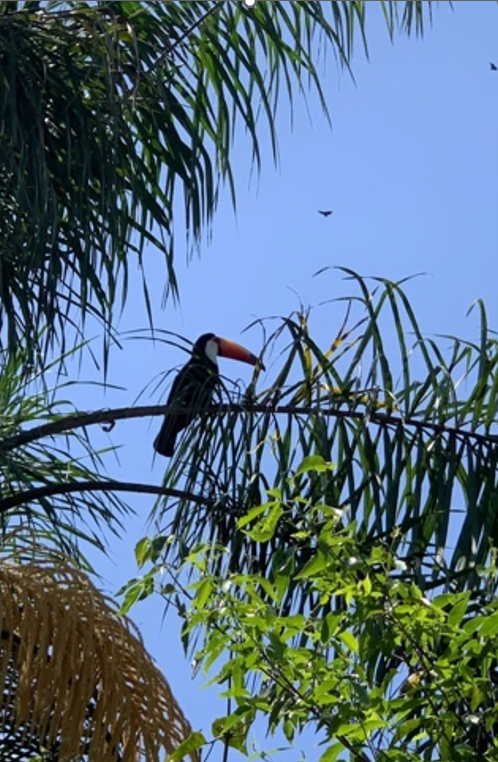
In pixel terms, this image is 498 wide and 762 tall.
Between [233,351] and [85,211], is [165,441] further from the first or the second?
[233,351]

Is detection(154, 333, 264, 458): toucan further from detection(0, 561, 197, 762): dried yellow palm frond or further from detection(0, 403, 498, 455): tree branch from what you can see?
detection(0, 561, 197, 762): dried yellow palm frond

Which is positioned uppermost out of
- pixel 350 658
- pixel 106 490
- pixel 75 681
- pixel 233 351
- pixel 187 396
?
pixel 233 351

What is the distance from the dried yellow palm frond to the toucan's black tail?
0.82 m

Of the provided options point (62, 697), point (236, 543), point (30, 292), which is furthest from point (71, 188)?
point (62, 697)

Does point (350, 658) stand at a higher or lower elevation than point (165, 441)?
lower

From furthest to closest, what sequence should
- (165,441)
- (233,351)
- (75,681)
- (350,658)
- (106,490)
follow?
(233,351) < (165,441) < (106,490) < (75,681) < (350,658)

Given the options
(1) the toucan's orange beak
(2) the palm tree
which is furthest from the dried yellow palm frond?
(1) the toucan's orange beak

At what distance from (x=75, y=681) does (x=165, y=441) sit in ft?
3.57

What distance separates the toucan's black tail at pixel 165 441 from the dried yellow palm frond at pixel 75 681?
82 centimetres

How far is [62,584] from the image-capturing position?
4793 millimetres

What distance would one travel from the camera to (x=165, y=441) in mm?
5547

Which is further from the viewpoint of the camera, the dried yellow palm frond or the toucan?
the toucan

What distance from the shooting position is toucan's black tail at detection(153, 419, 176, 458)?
5.57 meters

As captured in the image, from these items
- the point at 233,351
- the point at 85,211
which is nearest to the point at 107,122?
the point at 85,211
